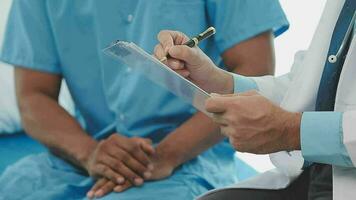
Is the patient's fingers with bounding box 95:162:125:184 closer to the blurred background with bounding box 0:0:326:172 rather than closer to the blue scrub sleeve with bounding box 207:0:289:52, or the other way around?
the blue scrub sleeve with bounding box 207:0:289:52

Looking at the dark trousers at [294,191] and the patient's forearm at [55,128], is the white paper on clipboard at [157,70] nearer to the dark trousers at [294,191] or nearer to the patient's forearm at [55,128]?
the dark trousers at [294,191]

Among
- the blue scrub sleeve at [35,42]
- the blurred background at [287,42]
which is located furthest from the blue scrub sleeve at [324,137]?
the blurred background at [287,42]

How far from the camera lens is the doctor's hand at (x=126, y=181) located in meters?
1.18

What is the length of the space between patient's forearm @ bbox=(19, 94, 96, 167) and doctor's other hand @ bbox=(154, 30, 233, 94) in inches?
15.0

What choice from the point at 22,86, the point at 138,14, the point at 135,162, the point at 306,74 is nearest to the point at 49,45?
the point at 22,86

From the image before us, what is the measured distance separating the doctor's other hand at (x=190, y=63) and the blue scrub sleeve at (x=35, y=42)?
45 centimetres

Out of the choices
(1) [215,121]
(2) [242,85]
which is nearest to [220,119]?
(1) [215,121]

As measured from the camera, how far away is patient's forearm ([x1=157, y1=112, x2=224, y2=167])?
1.24 metres

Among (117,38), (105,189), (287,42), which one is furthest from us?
(287,42)

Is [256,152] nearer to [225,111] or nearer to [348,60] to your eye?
[225,111]

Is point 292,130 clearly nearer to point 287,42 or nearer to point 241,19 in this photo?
point 241,19

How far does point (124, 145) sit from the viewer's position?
1203 mm

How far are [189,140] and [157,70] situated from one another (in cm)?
39

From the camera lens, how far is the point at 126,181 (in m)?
1.19
